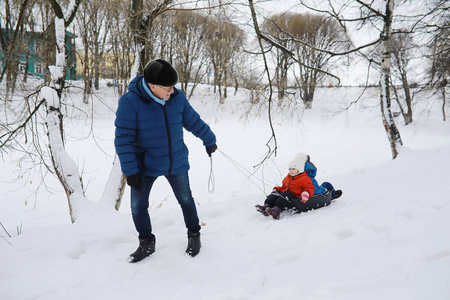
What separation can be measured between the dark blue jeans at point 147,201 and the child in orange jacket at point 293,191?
1372 millimetres

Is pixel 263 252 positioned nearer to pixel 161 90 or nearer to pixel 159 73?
pixel 161 90

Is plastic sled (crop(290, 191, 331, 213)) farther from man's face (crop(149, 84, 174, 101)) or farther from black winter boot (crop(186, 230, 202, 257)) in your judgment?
man's face (crop(149, 84, 174, 101))

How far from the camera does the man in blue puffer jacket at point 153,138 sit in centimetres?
226

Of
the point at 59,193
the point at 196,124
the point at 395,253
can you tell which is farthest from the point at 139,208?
the point at 59,193

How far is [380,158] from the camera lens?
12.7m

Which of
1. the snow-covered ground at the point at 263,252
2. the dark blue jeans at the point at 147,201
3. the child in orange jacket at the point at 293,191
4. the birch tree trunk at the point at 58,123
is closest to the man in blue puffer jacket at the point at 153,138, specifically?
the dark blue jeans at the point at 147,201

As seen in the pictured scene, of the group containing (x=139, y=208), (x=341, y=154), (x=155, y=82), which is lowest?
(x=341, y=154)

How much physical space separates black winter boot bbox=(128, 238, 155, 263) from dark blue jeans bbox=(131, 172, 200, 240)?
48 millimetres

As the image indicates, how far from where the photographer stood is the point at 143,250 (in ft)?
8.60

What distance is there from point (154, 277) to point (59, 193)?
336 inches

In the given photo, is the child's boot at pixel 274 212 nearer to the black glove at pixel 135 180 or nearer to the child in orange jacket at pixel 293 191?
the child in orange jacket at pixel 293 191

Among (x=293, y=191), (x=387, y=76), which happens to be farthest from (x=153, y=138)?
(x=387, y=76)

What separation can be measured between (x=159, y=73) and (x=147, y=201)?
122 cm

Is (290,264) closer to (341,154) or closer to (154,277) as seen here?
(154,277)
